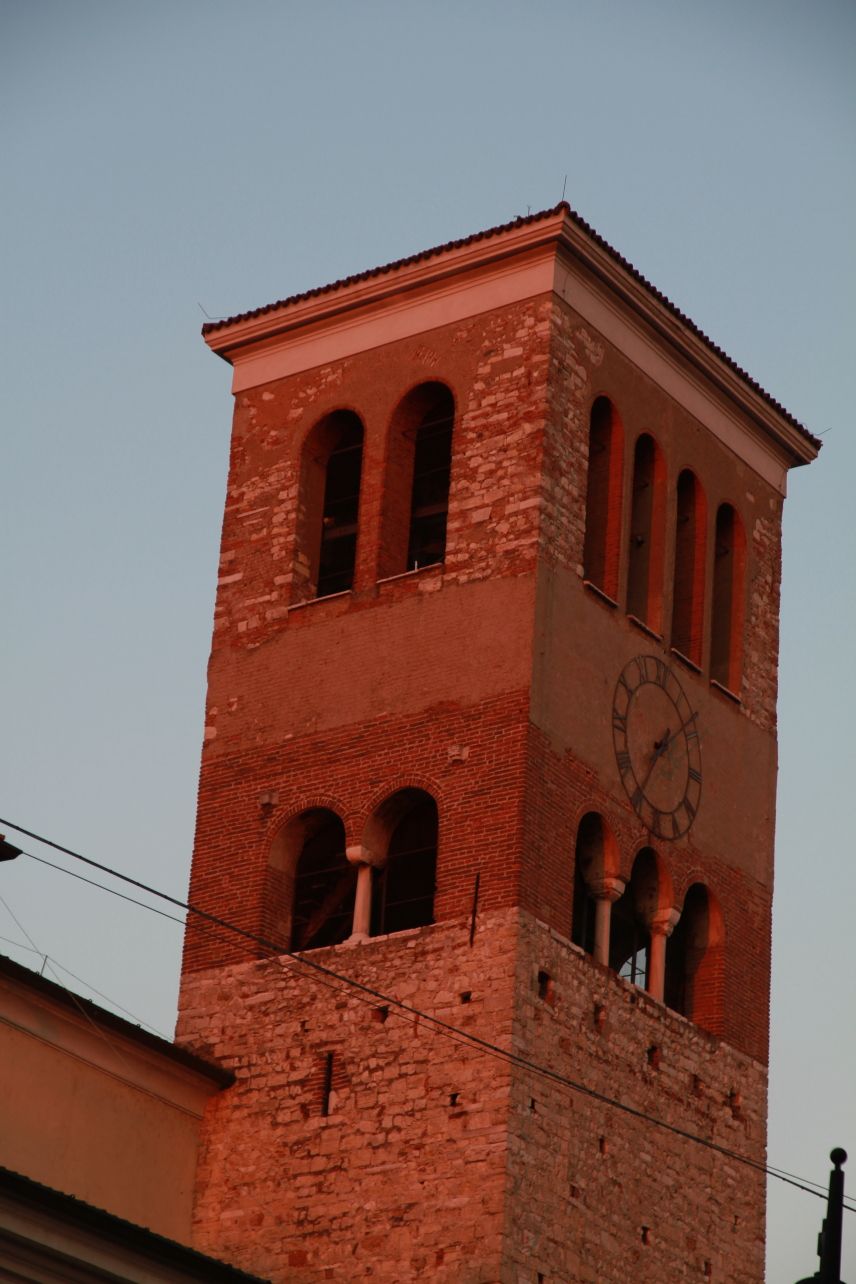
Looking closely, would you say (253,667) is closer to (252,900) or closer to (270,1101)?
(252,900)

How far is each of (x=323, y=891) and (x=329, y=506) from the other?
4803 millimetres

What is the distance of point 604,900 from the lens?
1246 inches

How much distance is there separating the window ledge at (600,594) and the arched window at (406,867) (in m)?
2.81

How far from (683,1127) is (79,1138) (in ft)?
20.3

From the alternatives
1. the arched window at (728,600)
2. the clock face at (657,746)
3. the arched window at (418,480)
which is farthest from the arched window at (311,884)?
the arched window at (728,600)

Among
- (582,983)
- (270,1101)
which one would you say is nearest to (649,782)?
(582,983)

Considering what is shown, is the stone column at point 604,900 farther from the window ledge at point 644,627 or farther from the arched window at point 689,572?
the arched window at point 689,572

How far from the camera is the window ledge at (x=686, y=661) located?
33625mm

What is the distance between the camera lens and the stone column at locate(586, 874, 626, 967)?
31.5 m

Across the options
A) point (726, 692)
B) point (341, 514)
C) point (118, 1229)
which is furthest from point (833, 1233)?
point (341, 514)

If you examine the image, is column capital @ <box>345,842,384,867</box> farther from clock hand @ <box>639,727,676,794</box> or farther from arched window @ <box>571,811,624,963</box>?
clock hand @ <box>639,727,676,794</box>

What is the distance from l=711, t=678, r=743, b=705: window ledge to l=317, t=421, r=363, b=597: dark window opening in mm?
4169

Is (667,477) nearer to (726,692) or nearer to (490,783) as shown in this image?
(726,692)

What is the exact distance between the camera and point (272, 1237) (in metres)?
30.2
